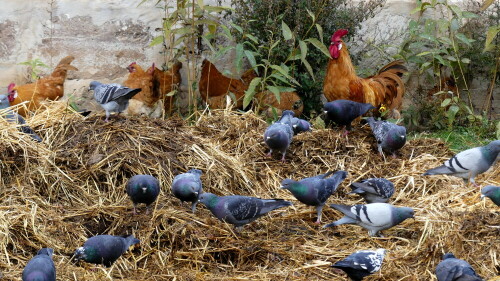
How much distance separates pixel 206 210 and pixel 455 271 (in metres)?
2.15

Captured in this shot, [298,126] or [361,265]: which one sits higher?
[361,265]

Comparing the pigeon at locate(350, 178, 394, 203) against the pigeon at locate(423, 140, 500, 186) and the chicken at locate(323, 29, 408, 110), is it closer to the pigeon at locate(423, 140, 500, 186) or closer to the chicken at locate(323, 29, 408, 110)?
the pigeon at locate(423, 140, 500, 186)

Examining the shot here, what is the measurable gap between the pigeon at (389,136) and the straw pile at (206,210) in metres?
→ 0.10

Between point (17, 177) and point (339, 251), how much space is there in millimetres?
2451

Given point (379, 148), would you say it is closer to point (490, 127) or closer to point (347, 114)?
point (347, 114)

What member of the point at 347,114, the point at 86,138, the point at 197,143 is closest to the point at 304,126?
the point at 347,114

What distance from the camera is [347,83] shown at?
25.1 ft

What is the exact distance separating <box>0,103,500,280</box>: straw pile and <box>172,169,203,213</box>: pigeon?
4.3 inches

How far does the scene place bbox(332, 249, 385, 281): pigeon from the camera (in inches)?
164

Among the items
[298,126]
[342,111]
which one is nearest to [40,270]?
[298,126]

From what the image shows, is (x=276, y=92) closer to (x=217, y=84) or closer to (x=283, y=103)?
(x=283, y=103)

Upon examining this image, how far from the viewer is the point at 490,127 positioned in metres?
8.28

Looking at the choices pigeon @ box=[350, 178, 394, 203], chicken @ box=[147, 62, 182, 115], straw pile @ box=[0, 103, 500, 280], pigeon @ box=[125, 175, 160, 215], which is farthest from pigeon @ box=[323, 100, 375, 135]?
chicken @ box=[147, 62, 182, 115]

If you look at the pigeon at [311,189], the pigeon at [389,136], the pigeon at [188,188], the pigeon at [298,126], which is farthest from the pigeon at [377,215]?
the pigeon at [298,126]
